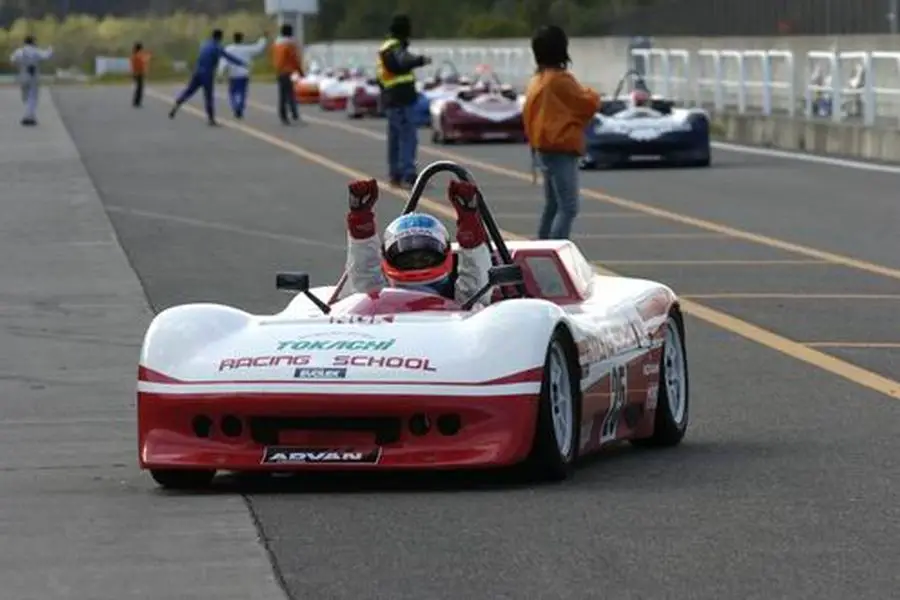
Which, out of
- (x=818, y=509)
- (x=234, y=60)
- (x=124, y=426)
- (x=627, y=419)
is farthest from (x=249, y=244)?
(x=234, y=60)

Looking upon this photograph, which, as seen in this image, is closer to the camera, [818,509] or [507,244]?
[818,509]

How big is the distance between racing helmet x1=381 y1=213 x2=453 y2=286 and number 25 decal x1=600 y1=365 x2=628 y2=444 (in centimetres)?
78

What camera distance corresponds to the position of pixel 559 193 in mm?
19656

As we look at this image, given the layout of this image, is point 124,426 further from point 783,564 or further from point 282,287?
point 783,564

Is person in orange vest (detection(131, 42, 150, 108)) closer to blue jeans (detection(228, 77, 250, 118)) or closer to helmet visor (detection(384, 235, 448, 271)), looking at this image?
blue jeans (detection(228, 77, 250, 118))

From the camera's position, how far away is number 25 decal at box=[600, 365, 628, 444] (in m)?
10.9

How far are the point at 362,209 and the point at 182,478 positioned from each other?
5.34ft

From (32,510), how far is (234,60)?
47370 millimetres

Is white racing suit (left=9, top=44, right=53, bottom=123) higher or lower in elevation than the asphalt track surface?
lower

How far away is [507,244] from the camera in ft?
38.4

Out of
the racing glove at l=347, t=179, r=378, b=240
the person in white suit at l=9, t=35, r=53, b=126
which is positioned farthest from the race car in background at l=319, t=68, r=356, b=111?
the racing glove at l=347, t=179, r=378, b=240

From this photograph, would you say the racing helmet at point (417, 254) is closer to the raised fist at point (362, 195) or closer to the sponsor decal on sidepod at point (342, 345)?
the raised fist at point (362, 195)

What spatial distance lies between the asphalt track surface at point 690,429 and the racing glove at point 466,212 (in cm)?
97

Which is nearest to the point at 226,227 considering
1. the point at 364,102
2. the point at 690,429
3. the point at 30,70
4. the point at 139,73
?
the point at 690,429
